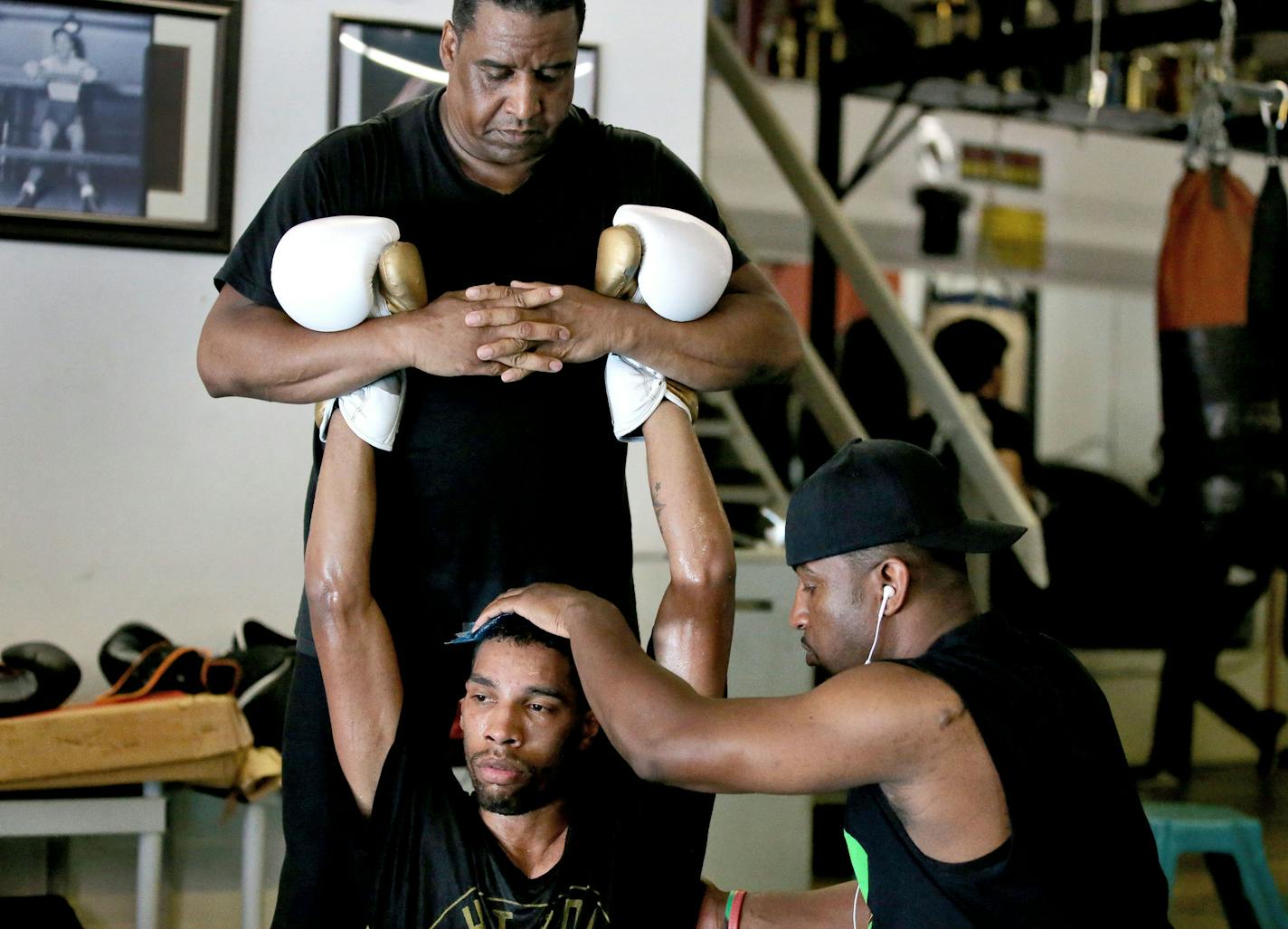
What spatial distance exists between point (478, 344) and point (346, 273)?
16cm

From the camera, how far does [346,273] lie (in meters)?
1.63

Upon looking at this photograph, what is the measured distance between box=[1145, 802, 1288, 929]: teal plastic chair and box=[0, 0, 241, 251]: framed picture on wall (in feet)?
7.72

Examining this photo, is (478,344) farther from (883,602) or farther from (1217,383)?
(1217,383)

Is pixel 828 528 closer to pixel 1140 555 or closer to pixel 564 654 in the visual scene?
pixel 564 654

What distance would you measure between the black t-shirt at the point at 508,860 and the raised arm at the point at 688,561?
6.6 inches

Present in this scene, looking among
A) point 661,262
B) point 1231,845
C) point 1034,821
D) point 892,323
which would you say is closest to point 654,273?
point 661,262

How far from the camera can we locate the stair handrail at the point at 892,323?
3939 millimetres

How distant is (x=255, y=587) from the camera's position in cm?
331

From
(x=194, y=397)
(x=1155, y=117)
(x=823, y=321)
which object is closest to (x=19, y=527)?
(x=194, y=397)

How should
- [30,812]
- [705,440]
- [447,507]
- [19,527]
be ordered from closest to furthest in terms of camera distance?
[447,507]
[30,812]
[19,527]
[705,440]

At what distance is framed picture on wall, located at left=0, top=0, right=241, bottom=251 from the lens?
3119mm

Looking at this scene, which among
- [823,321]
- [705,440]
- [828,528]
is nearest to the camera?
[828,528]

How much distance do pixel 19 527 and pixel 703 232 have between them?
199 cm

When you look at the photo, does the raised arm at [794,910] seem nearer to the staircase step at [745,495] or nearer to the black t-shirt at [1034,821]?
Result: the black t-shirt at [1034,821]
